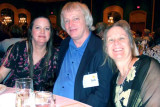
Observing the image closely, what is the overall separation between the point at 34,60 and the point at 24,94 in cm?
124

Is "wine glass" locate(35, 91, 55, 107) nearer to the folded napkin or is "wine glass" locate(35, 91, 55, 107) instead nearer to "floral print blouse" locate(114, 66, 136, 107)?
the folded napkin

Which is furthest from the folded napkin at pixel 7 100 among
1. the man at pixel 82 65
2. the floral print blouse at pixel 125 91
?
the floral print blouse at pixel 125 91

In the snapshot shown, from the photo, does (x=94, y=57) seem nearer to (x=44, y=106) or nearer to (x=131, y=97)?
(x=131, y=97)

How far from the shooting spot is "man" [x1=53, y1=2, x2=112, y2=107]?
1740mm

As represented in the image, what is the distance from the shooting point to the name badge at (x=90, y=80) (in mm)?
1724

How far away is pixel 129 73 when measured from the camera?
1.44m

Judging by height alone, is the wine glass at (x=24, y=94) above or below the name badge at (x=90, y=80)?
above

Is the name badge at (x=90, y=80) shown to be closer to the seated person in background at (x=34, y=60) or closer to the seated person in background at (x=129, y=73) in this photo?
the seated person in background at (x=129, y=73)

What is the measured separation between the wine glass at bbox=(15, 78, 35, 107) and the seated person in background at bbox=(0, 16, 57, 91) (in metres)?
1.08

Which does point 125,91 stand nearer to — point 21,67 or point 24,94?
point 24,94

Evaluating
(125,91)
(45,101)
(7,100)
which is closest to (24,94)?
(45,101)

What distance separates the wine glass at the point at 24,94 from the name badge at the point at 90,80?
74cm

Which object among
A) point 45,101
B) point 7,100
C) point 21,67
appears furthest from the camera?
point 21,67

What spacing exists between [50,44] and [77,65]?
60 cm
